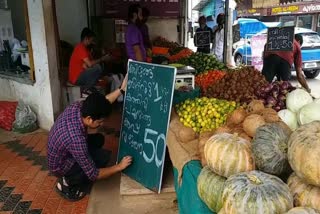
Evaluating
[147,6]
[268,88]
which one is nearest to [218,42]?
[147,6]

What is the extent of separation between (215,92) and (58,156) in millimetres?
1763

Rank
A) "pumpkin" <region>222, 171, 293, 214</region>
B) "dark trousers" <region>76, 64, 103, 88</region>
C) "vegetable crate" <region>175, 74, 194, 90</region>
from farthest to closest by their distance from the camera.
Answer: "dark trousers" <region>76, 64, 103, 88</region> < "vegetable crate" <region>175, 74, 194, 90</region> < "pumpkin" <region>222, 171, 293, 214</region>

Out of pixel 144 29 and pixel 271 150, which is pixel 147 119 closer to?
pixel 271 150

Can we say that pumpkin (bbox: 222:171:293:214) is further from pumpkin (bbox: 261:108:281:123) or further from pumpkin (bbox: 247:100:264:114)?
pumpkin (bbox: 247:100:264:114)

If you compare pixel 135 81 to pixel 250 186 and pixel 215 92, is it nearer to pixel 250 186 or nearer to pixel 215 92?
pixel 215 92

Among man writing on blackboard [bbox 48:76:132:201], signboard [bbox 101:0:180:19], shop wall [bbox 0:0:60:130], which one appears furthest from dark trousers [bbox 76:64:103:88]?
signboard [bbox 101:0:180:19]

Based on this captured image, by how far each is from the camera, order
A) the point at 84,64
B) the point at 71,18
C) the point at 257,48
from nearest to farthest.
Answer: the point at 84,64 → the point at 71,18 → the point at 257,48

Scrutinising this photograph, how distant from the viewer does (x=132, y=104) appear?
12.1 ft

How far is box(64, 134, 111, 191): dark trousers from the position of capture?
3.47 metres

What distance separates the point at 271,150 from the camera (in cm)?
177

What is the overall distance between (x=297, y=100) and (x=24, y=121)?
14.6 ft

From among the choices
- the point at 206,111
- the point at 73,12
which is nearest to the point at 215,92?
the point at 206,111

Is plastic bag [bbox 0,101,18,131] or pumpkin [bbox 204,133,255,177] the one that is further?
plastic bag [bbox 0,101,18,131]

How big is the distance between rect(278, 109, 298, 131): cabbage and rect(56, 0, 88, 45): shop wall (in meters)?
6.40
